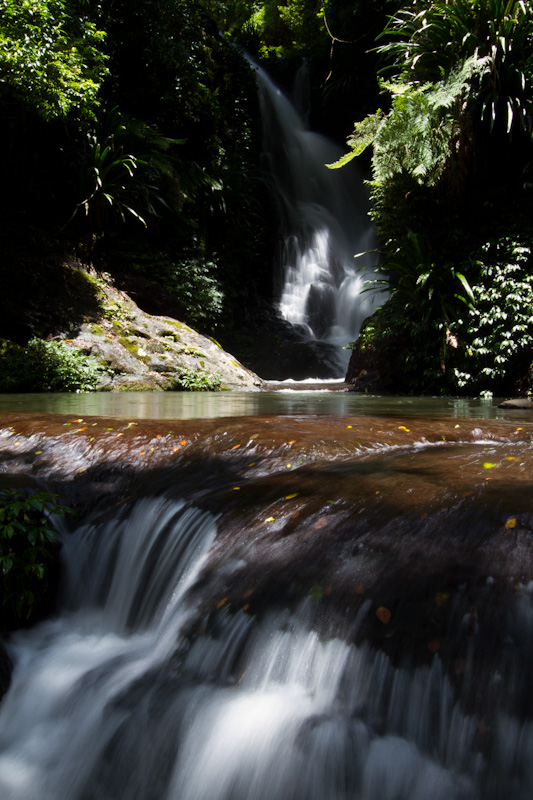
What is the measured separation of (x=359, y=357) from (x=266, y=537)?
935 cm

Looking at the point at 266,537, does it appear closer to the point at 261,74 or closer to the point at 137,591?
the point at 137,591

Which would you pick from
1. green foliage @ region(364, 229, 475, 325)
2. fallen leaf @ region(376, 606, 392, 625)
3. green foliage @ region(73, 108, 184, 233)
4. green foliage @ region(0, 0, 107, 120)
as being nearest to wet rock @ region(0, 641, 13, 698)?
fallen leaf @ region(376, 606, 392, 625)

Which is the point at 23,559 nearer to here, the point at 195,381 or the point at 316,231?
the point at 195,381

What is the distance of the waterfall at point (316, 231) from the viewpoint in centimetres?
1734

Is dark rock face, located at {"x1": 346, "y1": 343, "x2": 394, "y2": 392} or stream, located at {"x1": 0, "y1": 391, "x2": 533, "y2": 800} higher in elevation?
dark rock face, located at {"x1": 346, "y1": 343, "x2": 394, "y2": 392}

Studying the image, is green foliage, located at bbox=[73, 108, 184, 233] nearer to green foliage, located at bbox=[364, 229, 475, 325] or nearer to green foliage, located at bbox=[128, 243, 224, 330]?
green foliage, located at bbox=[128, 243, 224, 330]

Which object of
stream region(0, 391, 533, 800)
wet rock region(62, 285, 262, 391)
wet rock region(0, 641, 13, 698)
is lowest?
wet rock region(0, 641, 13, 698)

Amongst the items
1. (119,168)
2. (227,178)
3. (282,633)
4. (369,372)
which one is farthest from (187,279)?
(282,633)

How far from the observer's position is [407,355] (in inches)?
372

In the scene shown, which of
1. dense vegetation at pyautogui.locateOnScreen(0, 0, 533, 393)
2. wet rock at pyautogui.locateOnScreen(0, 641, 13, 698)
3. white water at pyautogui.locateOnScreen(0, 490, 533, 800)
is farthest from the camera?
dense vegetation at pyautogui.locateOnScreen(0, 0, 533, 393)

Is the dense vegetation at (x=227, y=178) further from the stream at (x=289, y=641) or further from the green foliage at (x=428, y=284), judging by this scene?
the stream at (x=289, y=641)

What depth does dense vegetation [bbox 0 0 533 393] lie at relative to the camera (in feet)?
27.0

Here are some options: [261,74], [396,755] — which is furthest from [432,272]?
[261,74]

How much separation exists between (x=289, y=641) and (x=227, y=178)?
1595 cm
